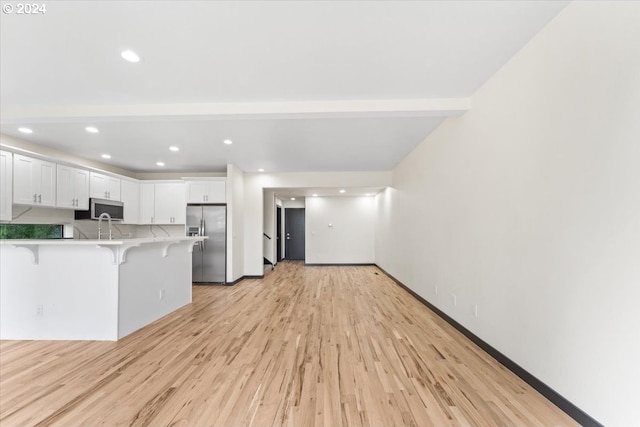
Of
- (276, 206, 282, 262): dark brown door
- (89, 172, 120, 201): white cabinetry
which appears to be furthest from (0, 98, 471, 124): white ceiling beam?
(276, 206, 282, 262): dark brown door

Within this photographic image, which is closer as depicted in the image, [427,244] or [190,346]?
[190,346]

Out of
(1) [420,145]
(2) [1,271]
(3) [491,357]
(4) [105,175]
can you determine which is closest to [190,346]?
(2) [1,271]

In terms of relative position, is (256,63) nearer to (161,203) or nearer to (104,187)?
(104,187)

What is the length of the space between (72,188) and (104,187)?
0.70 m

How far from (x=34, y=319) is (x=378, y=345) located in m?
3.87

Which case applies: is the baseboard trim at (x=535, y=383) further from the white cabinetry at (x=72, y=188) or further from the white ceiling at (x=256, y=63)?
the white cabinetry at (x=72, y=188)

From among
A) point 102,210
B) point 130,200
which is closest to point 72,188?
point 102,210

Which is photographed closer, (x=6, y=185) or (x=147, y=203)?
(x=6, y=185)

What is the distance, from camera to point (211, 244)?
6.14m

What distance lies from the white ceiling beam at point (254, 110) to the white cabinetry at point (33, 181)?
50.0 inches

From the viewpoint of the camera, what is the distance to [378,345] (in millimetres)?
2873

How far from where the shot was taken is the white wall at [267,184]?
6918mm

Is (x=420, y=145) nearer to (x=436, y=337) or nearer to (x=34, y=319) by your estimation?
(x=436, y=337)

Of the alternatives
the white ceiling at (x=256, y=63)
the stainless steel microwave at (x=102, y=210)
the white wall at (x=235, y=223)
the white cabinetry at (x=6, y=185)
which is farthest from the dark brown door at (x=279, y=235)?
the white cabinetry at (x=6, y=185)
